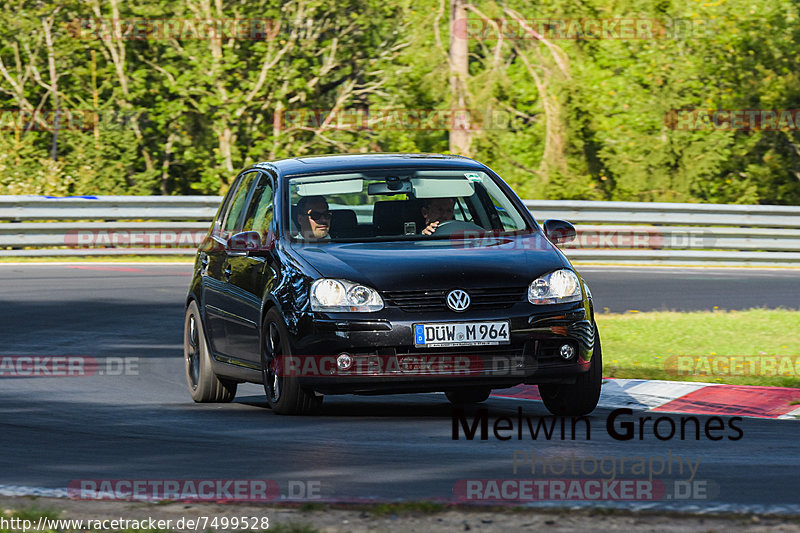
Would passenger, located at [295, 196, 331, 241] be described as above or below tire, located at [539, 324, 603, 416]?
above

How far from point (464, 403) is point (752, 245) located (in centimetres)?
1386

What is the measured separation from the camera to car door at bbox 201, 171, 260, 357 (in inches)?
380

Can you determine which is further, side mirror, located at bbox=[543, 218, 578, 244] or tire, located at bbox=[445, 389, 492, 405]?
tire, located at bbox=[445, 389, 492, 405]

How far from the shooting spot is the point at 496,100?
28438 millimetres

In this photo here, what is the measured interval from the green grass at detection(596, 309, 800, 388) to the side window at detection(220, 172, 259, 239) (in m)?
3.11

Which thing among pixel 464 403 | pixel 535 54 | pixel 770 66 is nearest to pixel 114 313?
pixel 464 403

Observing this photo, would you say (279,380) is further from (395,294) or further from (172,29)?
(172,29)

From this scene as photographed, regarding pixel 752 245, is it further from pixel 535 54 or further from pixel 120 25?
pixel 120 25

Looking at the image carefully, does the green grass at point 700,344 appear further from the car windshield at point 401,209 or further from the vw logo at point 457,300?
the vw logo at point 457,300

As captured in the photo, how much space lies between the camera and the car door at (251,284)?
8.97 meters

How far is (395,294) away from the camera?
8.11m

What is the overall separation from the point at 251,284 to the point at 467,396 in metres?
1.81

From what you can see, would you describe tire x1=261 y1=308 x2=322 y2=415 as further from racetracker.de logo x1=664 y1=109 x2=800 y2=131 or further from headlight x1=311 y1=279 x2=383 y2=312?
racetracker.de logo x1=664 y1=109 x2=800 y2=131

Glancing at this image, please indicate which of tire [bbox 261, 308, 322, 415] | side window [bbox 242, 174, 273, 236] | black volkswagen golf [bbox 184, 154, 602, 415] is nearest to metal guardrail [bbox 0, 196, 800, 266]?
side window [bbox 242, 174, 273, 236]
